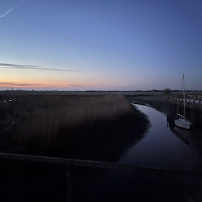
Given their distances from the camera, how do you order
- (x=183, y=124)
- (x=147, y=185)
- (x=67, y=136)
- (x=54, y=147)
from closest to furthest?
1. (x=147, y=185)
2. (x=54, y=147)
3. (x=67, y=136)
4. (x=183, y=124)

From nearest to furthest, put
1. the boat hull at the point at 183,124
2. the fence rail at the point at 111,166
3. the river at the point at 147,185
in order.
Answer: the fence rail at the point at 111,166 < the river at the point at 147,185 < the boat hull at the point at 183,124

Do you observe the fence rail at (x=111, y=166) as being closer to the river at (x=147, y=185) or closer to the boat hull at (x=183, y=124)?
the river at (x=147, y=185)

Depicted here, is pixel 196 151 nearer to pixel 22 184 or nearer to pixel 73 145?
pixel 73 145

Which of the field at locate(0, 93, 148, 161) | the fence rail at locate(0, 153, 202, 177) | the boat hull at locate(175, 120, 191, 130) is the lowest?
the boat hull at locate(175, 120, 191, 130)

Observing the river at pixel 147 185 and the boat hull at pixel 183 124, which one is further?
the boat hull at pixel 183 124

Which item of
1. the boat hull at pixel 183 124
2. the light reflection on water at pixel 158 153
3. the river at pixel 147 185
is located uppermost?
the boat hull at pixel 183 124

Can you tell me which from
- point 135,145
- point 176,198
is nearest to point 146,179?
point 176,198

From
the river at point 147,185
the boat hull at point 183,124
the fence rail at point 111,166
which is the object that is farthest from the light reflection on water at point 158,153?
the fence rail at point 111,166

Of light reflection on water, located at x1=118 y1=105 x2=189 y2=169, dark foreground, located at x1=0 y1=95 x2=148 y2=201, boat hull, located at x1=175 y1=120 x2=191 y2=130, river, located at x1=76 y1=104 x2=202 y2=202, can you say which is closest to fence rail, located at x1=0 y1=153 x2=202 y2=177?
dark foreground, located at x1=0 y1=95 x2=148 y2=201

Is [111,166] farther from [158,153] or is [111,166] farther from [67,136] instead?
[158,153]

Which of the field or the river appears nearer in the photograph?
the river

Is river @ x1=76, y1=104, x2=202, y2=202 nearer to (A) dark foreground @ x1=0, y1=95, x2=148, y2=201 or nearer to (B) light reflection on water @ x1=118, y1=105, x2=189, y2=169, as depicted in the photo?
(B) light reflection on water @ x1=118, y1=105, x2=189, y2=169

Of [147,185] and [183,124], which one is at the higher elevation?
[183,124]

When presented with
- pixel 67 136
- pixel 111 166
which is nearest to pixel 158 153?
pixel 67 136
